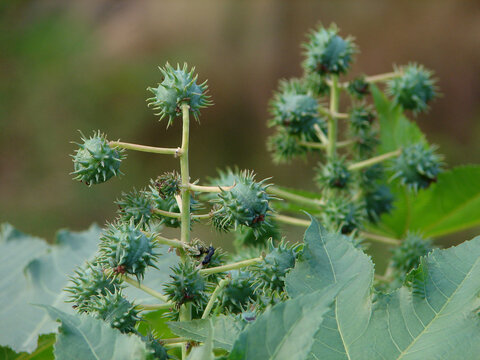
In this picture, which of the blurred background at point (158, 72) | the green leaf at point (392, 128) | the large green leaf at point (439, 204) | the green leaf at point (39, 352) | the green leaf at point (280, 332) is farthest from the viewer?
the blurred background at point (158, 72)

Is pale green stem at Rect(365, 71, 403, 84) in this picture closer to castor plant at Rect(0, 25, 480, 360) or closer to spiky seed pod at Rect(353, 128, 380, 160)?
spiky seed pod at Rect(353, 128, 380, 160)

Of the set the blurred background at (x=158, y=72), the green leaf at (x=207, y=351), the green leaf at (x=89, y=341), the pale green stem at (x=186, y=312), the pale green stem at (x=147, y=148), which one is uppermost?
the blurred background at (x=158, y=72)

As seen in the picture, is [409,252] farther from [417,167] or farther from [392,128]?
[392,128]

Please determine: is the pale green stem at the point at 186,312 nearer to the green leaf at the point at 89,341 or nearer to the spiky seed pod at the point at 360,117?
the green leaf at the point at 89,341

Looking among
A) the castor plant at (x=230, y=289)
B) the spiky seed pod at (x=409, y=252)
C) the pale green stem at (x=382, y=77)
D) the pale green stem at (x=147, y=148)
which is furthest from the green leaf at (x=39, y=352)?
the pale green stem at (x=382, y=77)

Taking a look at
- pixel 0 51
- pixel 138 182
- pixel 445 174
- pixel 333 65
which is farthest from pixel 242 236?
pixel 0 51

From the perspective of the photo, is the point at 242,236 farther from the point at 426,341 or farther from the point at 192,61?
the point at 192,61

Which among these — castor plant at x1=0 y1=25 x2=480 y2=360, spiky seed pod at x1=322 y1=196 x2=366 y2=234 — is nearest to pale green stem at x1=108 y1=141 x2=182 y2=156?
castor plant at x1=0 y1=25 x2=480 y2=360
